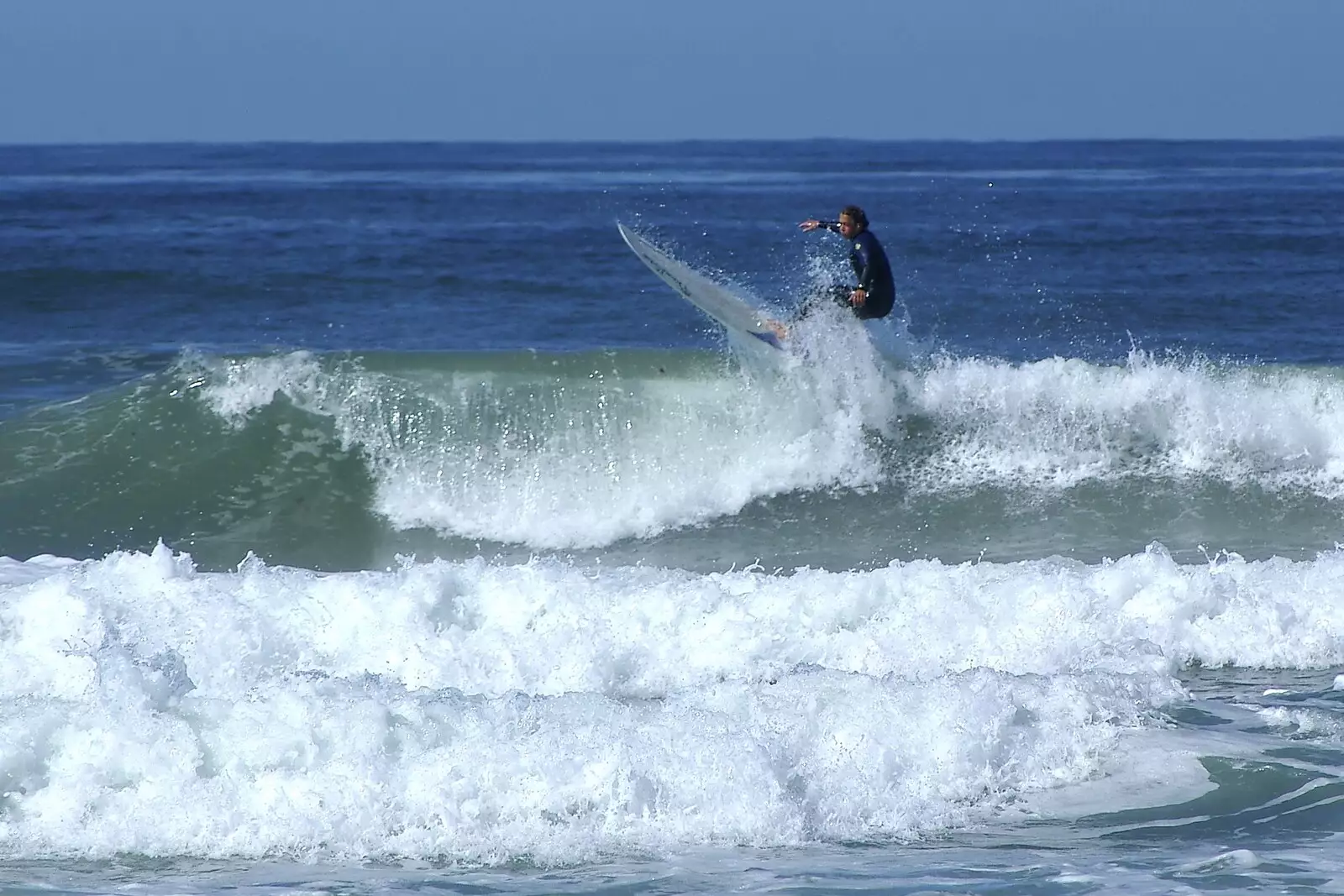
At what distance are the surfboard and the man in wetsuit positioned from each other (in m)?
0.88

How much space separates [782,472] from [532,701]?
592 cm

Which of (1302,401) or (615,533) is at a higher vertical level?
(1302,401)

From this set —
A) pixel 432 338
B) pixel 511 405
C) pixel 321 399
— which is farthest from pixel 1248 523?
pixel 432 338

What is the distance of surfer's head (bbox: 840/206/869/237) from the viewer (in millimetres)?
11211

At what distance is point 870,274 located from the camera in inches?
448

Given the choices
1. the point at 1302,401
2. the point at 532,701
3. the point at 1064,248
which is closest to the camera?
the point at 532,701

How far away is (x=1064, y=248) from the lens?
86.5 ft

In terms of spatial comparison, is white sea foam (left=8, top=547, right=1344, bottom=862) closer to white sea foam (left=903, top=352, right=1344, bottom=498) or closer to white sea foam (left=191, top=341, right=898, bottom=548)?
white sea foam (left=191, top=341, right=898, bottom=548)

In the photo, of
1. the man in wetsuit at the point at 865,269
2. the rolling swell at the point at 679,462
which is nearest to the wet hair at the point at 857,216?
the man in wetsuit at the point at 865,269

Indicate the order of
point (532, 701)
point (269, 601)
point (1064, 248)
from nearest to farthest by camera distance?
point (532, 701)
point (269, 601)
point (1064, 248)

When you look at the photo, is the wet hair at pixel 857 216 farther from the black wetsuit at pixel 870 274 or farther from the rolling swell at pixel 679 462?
the rolling swell at pixel 679 462

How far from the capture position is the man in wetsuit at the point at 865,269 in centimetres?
1129

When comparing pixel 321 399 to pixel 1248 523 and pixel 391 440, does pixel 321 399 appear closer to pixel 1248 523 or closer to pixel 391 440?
pixel 391 440

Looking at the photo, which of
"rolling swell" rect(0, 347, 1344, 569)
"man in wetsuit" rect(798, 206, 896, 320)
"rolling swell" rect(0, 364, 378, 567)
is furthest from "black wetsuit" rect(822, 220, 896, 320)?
"rolling swell" rect(0, 364, 378, 567)
